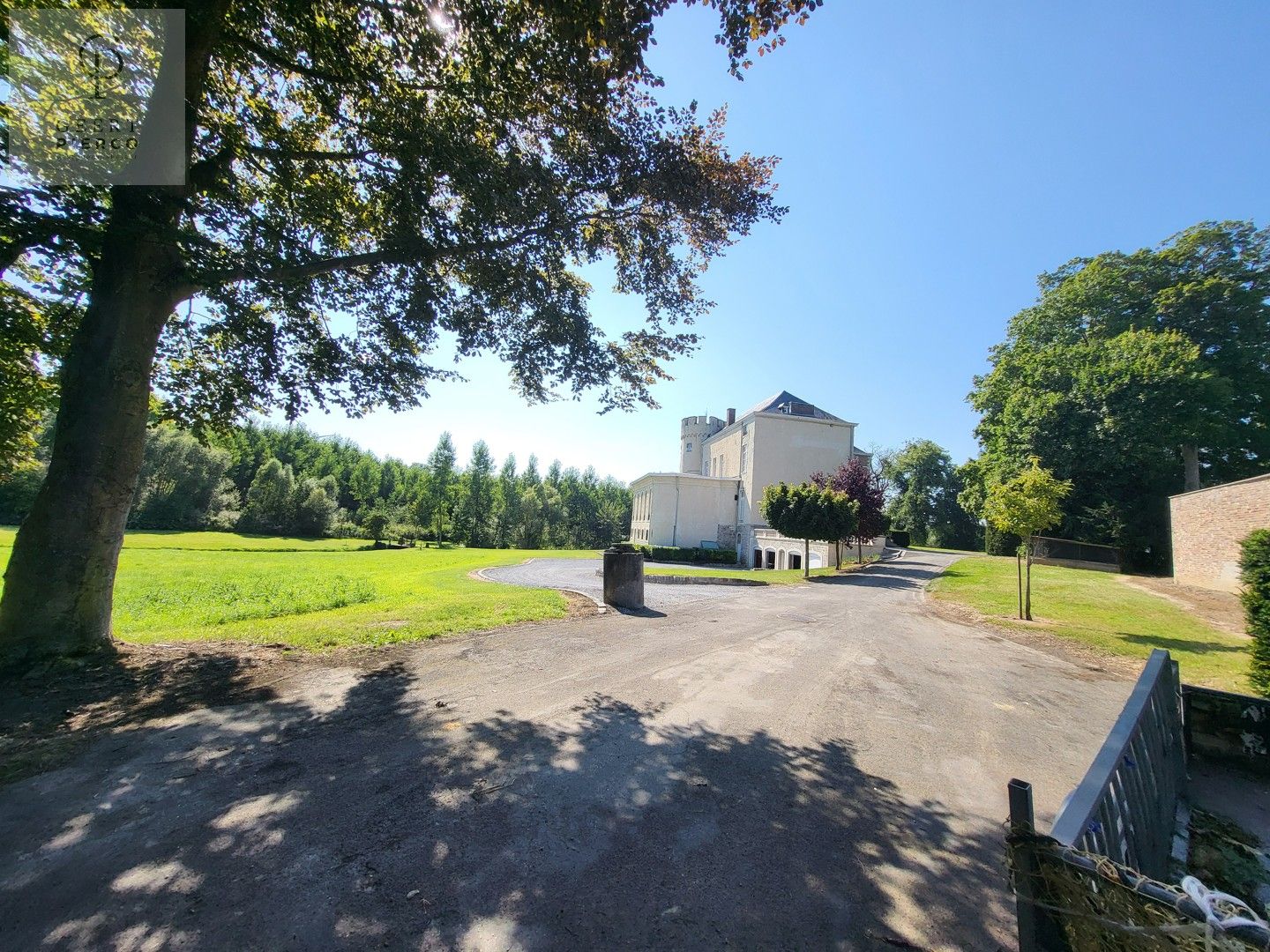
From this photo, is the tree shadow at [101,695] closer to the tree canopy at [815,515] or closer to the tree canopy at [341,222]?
the tree canopy at [341,222]

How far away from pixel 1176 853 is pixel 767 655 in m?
4.42

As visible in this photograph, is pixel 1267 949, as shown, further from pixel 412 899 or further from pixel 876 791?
pixel 412 899

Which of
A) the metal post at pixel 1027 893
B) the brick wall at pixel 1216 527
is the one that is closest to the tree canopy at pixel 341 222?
the metal post at pixel 1027 893

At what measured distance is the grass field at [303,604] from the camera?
7.64 metres

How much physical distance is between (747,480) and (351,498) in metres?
59.9

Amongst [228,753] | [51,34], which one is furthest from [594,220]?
[228,753]

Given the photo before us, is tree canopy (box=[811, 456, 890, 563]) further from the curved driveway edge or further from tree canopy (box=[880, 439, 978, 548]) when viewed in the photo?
tree canopy (box=[880, 439, 978, 548])

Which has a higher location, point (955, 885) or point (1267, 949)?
point (1267, 949)

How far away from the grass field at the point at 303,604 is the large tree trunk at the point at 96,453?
1589 mm

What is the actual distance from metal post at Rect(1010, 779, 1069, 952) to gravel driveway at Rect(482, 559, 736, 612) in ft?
31.9

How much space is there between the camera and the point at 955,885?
2.63m

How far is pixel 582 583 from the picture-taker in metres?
18.4

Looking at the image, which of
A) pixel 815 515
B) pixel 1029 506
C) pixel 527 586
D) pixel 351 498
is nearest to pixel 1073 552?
pixel 815 515

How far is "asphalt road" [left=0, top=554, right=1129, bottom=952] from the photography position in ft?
7.39
